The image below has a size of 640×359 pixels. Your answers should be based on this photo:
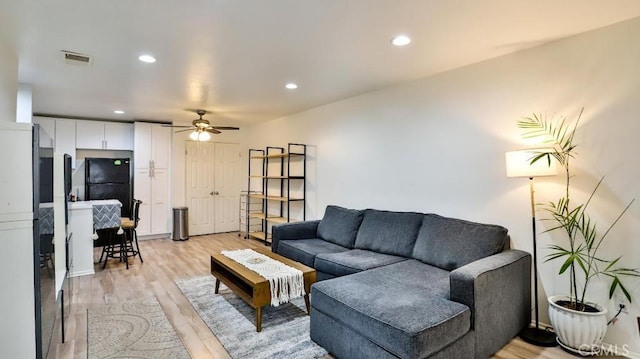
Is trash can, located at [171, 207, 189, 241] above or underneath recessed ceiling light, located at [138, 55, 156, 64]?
underneath

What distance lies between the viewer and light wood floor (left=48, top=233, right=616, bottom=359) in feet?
8.16

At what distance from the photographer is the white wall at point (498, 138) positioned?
240 cm

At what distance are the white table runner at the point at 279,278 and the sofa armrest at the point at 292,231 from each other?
0.99 meters

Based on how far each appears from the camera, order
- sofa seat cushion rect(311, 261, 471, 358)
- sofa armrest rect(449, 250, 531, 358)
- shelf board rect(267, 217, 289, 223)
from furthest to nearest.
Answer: shelf board rect(267, 217, 289, 223)
sofa armrest rect(449, 250, 531, 358)
sofa seat cushion rect(311, 261, 471, 358)

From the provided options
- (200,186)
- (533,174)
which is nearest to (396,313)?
(533,174)

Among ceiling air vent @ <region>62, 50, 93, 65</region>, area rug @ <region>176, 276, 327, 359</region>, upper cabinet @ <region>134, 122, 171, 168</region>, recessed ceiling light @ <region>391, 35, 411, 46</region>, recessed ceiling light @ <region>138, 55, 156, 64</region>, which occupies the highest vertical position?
recessed ceiling light @ <region>391, 35, 411, 46</region>

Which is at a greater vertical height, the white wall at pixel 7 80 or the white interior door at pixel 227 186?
the white wall at pixel 7 80

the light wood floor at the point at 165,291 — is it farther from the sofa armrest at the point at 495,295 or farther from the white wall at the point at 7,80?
the white wall at the point at 7,80

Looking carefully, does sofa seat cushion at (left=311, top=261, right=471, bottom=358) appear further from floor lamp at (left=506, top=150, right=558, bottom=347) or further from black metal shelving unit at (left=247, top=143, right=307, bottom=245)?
black metal shelving unit at (left=247, top=143, right=307, bottom=245)

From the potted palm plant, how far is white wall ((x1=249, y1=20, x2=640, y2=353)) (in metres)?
0.07

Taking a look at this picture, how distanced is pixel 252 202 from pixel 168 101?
300cm

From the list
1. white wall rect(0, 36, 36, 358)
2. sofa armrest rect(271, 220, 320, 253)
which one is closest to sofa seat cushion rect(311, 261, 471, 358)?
white wall rect(0, 36, 36, 358)

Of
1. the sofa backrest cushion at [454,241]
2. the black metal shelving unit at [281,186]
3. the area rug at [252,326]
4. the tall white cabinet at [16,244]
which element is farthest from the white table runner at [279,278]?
the black metal shelving unit at [281,186]

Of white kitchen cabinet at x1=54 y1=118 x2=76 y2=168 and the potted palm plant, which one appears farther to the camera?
white kitchen cabinet at x1=54 y1=118 x2=76 y2=168
